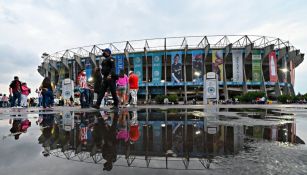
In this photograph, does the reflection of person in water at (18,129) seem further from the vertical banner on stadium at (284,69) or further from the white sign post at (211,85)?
the vertical banner on stadium at (284,69)

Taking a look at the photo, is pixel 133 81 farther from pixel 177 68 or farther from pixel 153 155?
pixel 177 68

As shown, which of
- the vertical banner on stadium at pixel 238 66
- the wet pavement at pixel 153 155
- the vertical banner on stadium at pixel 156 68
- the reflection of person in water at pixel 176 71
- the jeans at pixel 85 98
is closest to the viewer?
the wet pavement at pixel 153 155

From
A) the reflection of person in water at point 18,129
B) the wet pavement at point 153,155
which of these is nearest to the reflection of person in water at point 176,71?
the reflection of person in water at point 18,129

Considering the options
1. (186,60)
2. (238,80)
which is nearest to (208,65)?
(186,60)

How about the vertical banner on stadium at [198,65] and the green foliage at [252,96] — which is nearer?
the green foliage at [252,96]

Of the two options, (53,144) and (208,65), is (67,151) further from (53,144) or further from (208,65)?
(208,65)

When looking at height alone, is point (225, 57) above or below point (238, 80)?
above

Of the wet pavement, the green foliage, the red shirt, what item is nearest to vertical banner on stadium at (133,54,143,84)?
the green foliage

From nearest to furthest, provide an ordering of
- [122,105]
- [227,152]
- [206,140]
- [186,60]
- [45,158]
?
[45,158] → [227,152] → [206,140] → [122,105] → [186,60]

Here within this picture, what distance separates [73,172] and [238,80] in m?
47.8

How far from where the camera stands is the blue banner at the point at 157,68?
48062 mm

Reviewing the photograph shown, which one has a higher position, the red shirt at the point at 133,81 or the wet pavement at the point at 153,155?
the red shirt at the point at 133,81

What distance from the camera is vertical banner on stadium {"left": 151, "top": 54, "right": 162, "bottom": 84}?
48.1 m

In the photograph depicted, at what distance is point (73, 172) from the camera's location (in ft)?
4.62
